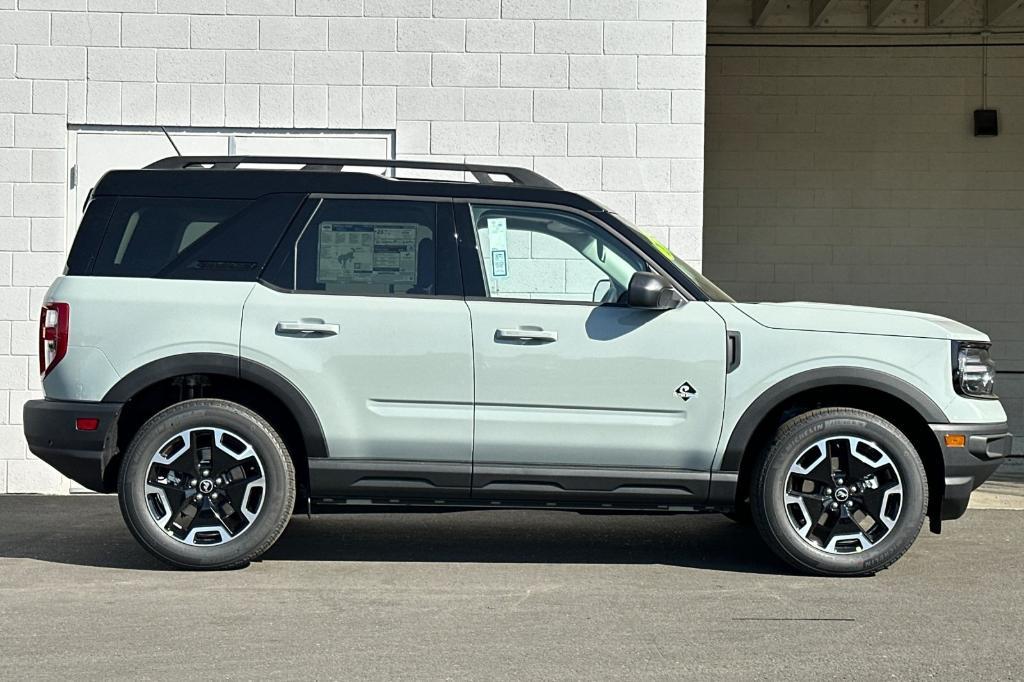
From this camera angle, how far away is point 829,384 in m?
6.43

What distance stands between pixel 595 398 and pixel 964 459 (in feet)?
5.85

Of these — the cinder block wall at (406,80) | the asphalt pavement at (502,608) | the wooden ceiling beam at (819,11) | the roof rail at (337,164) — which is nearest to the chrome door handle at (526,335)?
the roof rail at (337,164)

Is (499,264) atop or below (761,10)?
below

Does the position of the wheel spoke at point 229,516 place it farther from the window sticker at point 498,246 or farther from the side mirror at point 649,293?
the side mirror at point 649,293

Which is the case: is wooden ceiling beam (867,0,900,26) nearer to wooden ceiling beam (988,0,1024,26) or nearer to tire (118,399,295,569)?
wooden ceiling beam (988,0,1024,26)

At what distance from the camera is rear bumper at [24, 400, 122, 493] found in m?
6.40

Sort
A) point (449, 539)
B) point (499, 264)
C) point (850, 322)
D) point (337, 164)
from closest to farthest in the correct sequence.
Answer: point (850, 322)
point (499, 264)
point (337, 164)
point (449, 539)

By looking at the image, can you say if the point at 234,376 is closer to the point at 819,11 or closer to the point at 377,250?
the point at 377,250

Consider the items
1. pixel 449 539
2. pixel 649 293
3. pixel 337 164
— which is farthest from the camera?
pixel 449 539

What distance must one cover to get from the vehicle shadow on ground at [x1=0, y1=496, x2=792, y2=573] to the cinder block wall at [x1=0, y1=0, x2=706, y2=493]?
1749 millimetres

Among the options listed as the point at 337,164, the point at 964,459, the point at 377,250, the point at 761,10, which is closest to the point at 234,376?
the point at 377,250

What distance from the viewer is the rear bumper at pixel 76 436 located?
6.40m

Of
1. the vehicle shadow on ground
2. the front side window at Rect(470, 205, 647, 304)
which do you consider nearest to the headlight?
the vehicle shadow on ground

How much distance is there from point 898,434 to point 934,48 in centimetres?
944
